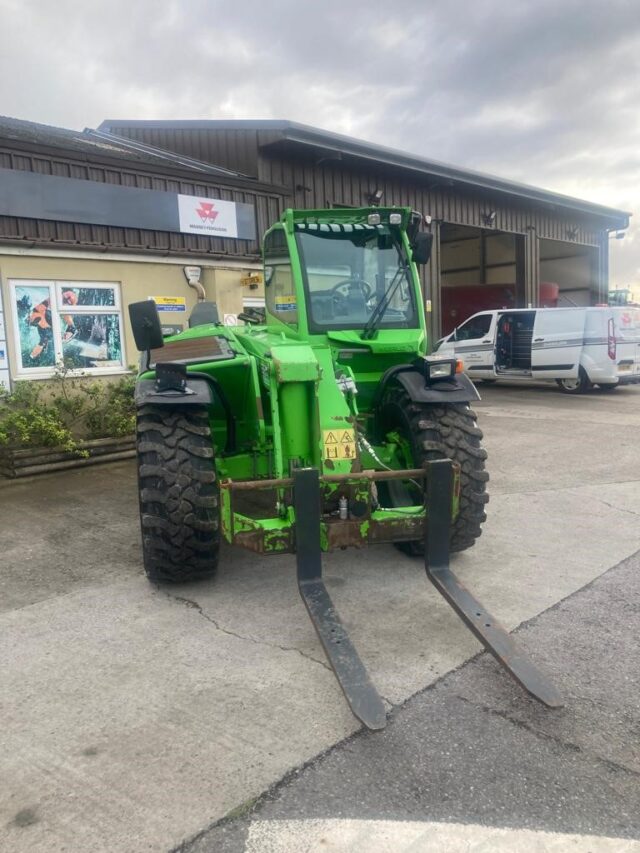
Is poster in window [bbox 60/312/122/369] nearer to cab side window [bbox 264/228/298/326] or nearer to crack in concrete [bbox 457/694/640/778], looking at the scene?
cab side window [bbox 264/228/298/326]

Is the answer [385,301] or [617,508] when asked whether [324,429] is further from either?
[617,508]

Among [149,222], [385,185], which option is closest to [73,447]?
[149,222]

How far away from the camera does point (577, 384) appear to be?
15141mm

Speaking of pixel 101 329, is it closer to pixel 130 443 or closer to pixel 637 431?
pixel 130 443

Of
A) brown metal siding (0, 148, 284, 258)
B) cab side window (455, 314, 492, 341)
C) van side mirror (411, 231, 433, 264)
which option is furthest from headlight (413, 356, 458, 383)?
cab side window (455, 314, 492, 341)

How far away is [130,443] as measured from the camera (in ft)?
29.4

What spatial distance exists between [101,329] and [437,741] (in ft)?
26.7

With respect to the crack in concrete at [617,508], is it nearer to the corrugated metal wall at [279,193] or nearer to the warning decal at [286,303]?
the warning decal at [286,303]

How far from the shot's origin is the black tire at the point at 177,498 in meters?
4.24

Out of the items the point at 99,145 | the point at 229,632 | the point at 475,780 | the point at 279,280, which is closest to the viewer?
the point at 475,780

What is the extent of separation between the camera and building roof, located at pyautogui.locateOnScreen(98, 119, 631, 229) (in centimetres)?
1226

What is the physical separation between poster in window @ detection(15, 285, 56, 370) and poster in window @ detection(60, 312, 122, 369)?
206 millimetres

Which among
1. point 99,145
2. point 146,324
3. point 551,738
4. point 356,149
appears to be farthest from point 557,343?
point 551,738

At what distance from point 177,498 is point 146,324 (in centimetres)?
111
